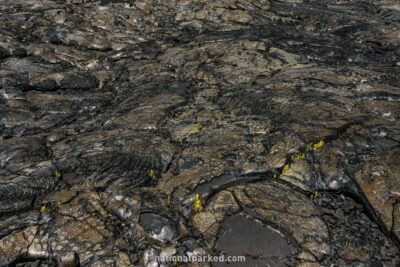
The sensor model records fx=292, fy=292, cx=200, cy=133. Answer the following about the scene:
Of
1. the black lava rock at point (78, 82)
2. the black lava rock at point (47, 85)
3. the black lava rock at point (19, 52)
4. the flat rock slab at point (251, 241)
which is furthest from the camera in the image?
the black lava rock at point (19, 52)

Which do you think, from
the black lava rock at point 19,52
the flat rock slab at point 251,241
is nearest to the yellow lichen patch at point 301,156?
the flat rock slab at point 251,241

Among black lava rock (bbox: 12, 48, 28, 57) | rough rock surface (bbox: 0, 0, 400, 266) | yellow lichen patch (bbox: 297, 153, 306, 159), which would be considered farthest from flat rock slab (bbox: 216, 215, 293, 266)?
black lava rock (bbox: 12, 48, 28, 57)

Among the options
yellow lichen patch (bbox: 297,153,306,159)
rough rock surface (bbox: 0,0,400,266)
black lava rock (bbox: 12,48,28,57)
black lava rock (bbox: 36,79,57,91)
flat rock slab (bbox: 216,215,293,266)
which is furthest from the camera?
black lava rock (bbox: 12,48,28,57)

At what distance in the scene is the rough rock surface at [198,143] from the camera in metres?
4.93

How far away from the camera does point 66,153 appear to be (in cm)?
716

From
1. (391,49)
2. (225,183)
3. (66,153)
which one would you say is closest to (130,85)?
(66,153)

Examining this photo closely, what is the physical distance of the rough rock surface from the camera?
16.2 feet

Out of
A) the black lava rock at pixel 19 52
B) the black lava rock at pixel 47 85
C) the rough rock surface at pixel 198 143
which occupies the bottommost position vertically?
the black lava rock at pixel 47 85

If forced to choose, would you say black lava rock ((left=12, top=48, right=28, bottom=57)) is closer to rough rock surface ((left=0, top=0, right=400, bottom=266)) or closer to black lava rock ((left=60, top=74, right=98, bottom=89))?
rough rock surface ((left=0, top=0, right=400, bottom=266))

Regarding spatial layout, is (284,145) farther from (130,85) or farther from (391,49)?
(391,49)

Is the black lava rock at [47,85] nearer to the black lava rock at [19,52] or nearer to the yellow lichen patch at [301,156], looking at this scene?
the black lava rock at [19,52]

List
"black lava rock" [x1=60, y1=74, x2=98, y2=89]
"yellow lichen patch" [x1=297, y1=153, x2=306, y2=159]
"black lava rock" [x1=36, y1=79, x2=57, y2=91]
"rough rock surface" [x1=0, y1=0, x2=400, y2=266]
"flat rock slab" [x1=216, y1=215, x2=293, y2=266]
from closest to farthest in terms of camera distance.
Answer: "flat rock slab" [x1=216, y1=215, x2=293, y2=266] → "rough rock surface" [x1=0, y1=0, x2=400, y2=266] → "yellow lichen patch" [x1=297, y1=153, x2=306, y2=159] → "black lava rock" [x1=36, y1=79, x2=57, y2=91] → "black lava rock" [x1=60, y1=74, x2=98, y2=89]

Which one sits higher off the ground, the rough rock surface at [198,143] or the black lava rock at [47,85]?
the rough rock surface at [198,143]

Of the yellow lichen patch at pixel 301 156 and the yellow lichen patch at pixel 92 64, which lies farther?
the yellow lichen patch at pixel 92 64
